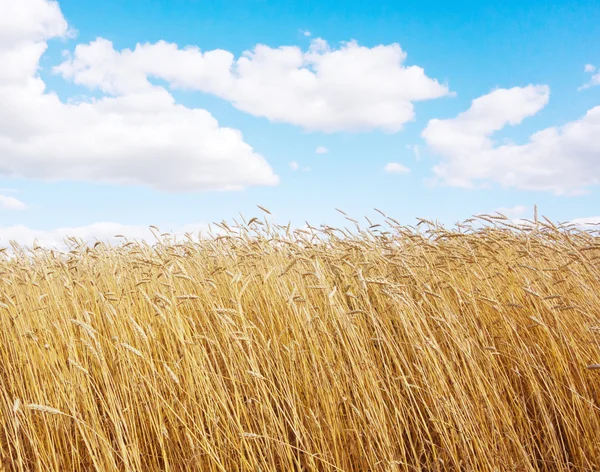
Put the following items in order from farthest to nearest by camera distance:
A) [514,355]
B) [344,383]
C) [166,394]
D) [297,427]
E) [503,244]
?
1. [503,244]
2. [514,355]
3. [166,394]
4. [344,383]
5. [297,427]

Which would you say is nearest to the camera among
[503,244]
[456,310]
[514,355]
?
[514,355]

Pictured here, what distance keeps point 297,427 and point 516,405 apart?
1255 millimetres

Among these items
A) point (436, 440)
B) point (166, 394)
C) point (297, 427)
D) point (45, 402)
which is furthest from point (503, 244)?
point (45, 402)

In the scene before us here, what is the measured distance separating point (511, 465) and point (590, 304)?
1.40m

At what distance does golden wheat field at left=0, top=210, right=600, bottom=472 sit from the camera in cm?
212

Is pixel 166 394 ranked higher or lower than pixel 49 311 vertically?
lower

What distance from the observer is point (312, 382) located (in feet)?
8.18

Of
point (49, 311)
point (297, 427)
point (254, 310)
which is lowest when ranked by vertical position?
point (297, 427)

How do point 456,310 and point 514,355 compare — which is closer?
point 514,355

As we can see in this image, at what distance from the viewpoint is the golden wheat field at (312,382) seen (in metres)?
2.12

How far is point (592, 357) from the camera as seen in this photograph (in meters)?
2.68

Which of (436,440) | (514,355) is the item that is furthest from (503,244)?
(436,440)

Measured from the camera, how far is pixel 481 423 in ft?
7.26

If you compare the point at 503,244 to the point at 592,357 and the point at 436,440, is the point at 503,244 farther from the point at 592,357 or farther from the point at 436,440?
the point at 436,440
